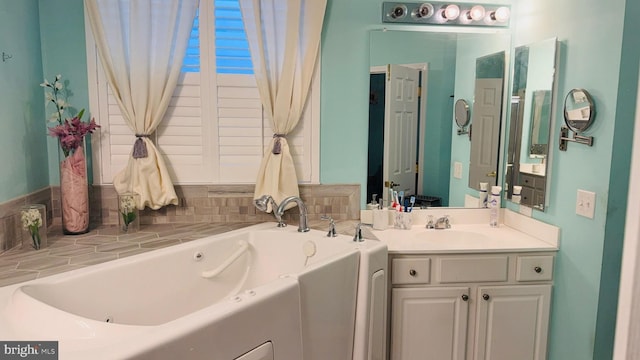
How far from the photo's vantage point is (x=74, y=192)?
7.36ft

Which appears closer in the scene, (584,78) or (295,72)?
(584,78)

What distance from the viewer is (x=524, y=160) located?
2518 millimetres

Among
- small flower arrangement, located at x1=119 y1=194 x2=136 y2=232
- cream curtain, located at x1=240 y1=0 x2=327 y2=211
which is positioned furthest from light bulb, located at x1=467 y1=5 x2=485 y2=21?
small flower arrangement, located at x1=119 y1=194 x2=136 y2=232

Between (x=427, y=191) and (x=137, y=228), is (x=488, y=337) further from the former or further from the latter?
(x=137, y=228)

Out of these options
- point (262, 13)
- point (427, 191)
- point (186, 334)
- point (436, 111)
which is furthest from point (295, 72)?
point (186, 334)

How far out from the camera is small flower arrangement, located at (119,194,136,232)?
2.34 m

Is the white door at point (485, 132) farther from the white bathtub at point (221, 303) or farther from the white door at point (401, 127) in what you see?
the white bathtub at point (221, 303)

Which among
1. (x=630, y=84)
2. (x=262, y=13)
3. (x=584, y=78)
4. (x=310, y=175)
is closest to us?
(x=630, y=84)

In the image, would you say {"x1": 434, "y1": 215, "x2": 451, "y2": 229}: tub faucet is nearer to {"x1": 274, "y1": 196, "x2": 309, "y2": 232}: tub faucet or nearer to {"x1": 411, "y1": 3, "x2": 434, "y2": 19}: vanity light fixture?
{"x1": 274, "y1": 196, "x2": 309, "y2": 232}: tub faucet

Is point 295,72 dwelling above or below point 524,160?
above

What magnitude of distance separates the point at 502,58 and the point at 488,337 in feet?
5.25

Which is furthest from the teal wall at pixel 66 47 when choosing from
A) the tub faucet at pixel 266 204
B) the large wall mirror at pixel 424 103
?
the large wall mirror at pixel 424 103

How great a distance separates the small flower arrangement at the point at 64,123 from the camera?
2.21m

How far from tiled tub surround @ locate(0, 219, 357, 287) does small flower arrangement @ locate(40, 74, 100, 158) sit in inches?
17.6
